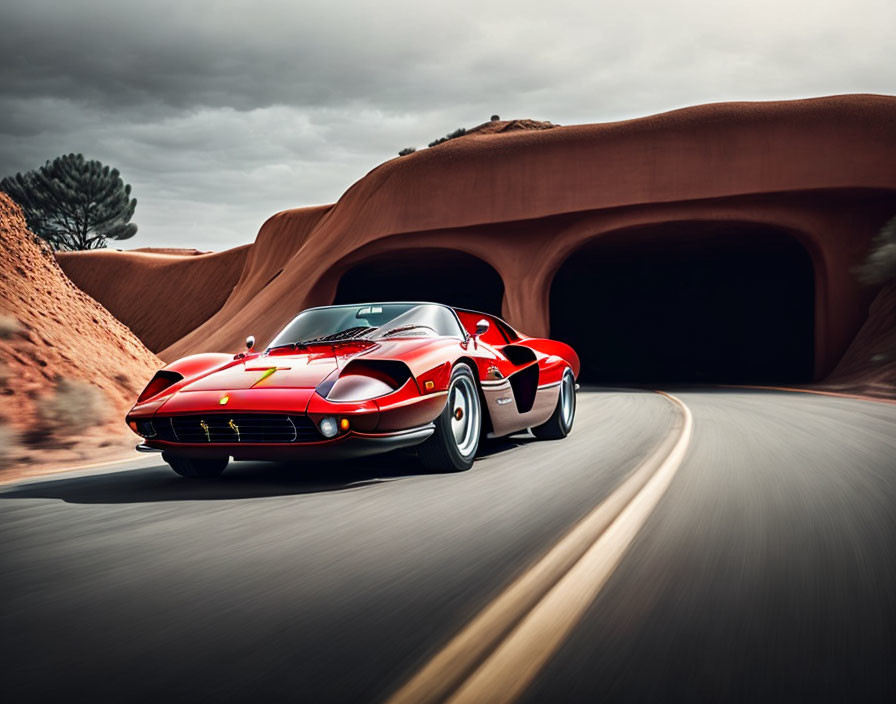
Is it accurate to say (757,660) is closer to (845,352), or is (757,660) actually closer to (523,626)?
(523,626)

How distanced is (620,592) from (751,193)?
25100 millimetres

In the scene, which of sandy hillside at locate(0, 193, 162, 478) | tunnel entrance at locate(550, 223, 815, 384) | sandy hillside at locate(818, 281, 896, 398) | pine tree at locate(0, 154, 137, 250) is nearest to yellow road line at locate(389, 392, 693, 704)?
sandy hillside at locate(0, 193, 162, 478)

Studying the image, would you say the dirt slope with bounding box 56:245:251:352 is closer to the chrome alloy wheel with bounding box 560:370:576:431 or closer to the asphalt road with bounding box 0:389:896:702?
the chrome alloy wheel with bounding box 560:370:576:431

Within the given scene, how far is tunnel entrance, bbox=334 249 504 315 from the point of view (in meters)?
33.9

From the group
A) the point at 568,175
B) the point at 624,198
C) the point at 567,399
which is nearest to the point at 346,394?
the point at 567,399

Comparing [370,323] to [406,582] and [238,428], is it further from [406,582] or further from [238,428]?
[406,582]

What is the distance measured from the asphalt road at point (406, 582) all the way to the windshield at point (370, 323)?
1.08 m

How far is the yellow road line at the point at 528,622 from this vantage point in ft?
7.05

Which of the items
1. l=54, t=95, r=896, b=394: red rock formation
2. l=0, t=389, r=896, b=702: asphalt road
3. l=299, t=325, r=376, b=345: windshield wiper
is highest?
l=54, t=95, r=896, b=394: red rock formation

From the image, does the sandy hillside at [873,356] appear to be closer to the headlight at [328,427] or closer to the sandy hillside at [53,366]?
the sandy hillside at [53,366]

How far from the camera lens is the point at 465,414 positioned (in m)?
6.50

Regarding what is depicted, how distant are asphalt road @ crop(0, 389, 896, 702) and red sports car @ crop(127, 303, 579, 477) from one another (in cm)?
28

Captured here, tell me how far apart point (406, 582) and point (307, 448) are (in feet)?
7.15

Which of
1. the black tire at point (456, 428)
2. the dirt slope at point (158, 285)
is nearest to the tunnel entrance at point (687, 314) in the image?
the dirt slope at point (158, 285)
